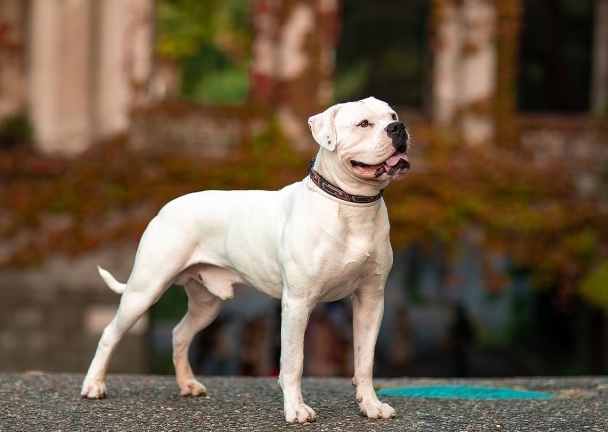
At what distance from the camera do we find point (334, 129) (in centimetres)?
639

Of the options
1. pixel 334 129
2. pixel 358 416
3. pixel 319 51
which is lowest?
pixel 358 416

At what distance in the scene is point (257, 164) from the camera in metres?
17.1

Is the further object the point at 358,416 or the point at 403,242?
the point at 403,242

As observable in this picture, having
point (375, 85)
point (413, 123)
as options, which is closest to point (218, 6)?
point (375, 85)

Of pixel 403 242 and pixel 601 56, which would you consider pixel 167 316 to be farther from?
pixel 601 56

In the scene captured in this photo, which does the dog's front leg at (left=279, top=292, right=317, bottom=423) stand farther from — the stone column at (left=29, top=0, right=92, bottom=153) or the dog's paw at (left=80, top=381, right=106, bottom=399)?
the stone column at (left=29, top=0, right=92, bottom=153)

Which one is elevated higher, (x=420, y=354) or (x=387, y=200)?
(x=387, y=200)

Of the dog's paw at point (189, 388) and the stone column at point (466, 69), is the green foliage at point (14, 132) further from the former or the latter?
the dog's paw at point (189, 388)

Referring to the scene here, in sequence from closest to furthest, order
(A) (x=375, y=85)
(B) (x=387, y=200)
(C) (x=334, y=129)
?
(C) (x=334, y=129) → (B) (x=387, y=200) → (A) (x=375, y=85)

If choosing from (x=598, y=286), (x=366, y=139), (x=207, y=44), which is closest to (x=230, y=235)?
(x=366, y=139)

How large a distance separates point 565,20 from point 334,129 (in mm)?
18427

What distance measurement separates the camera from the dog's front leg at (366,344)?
6.68 meters

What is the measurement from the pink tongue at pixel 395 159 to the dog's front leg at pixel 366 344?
32.8 inches

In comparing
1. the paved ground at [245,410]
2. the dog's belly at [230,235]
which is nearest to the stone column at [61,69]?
the paved ground at [245,410]
